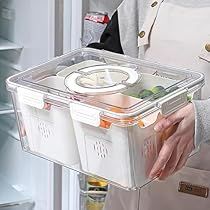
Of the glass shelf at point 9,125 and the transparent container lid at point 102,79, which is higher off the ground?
the transparent container lid at point 102,79

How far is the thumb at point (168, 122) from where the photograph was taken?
3.08 feet

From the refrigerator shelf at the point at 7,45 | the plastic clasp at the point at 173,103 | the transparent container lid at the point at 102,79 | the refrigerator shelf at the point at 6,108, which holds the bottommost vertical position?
the refrigerator shelf at the point at 6,108

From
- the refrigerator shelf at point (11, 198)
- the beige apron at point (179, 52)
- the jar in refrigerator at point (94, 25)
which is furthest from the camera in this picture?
the refrigerator shelf at point (11, 198)

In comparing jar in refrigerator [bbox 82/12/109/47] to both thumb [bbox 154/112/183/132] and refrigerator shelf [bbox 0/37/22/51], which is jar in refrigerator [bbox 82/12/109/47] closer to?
refrigerator shelf [bbox 0/37/22/51]

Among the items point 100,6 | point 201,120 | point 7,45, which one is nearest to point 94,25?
point 100,6

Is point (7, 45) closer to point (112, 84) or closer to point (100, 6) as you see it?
point (100, 6)

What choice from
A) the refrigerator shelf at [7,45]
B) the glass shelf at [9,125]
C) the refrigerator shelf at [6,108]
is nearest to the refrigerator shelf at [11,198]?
the glass shelf at [9,125]

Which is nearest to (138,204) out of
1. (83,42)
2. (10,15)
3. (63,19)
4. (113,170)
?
(113,170)

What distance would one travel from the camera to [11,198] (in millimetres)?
2012

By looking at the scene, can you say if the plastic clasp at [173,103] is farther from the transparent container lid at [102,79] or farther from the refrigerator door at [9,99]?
the refrigerator door at [9,99]

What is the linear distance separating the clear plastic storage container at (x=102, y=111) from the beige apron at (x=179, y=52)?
11 cm

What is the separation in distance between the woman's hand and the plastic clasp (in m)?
0.01

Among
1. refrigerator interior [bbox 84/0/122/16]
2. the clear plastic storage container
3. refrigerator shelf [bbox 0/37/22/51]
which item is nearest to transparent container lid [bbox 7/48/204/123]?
the clear plastic storage container

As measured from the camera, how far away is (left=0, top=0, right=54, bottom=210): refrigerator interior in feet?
5.80
